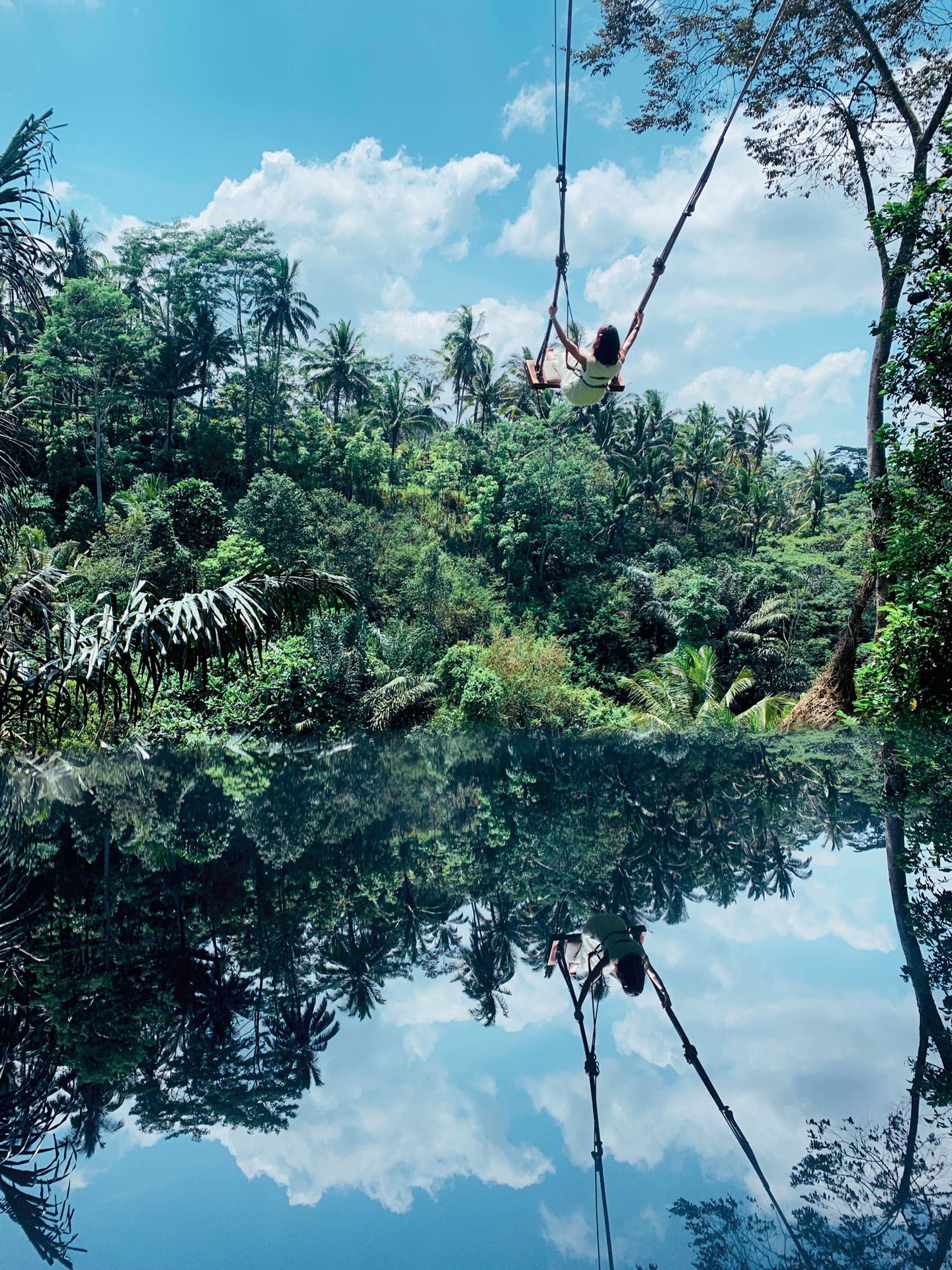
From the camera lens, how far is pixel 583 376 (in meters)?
5.28

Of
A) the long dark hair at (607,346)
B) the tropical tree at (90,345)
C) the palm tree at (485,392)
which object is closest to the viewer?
the long dark hair at (607,346)

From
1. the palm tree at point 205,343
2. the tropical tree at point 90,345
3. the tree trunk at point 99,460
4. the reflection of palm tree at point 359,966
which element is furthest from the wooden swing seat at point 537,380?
the palm tree at point 205,343

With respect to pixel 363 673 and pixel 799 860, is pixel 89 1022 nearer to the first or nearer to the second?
pixel 799 860

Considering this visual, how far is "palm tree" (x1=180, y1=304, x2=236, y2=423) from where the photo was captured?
29.1m

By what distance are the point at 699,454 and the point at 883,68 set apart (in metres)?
20.1

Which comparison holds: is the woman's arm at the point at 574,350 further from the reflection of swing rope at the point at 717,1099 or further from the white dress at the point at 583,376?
the reflection of swing rope at the point at 717,1099

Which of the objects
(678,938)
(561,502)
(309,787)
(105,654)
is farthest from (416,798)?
(561,502)

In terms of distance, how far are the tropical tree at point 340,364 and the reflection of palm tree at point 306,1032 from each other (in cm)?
3255

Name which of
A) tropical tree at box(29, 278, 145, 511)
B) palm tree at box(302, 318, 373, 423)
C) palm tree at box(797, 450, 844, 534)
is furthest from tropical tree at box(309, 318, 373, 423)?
palm tree at box(797, 450, 844, 534)

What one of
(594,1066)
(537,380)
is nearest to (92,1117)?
(594,1066)

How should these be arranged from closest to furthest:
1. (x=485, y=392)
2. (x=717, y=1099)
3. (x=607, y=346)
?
(x=717, y=1099) < (x=607, y=346) < (x=485, y=392)

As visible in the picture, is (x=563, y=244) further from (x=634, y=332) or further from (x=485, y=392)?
(x=485, y=392)

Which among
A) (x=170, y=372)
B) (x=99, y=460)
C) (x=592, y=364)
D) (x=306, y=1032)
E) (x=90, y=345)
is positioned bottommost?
(x=306, y=1032)

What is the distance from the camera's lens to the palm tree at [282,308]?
31.1 meters
